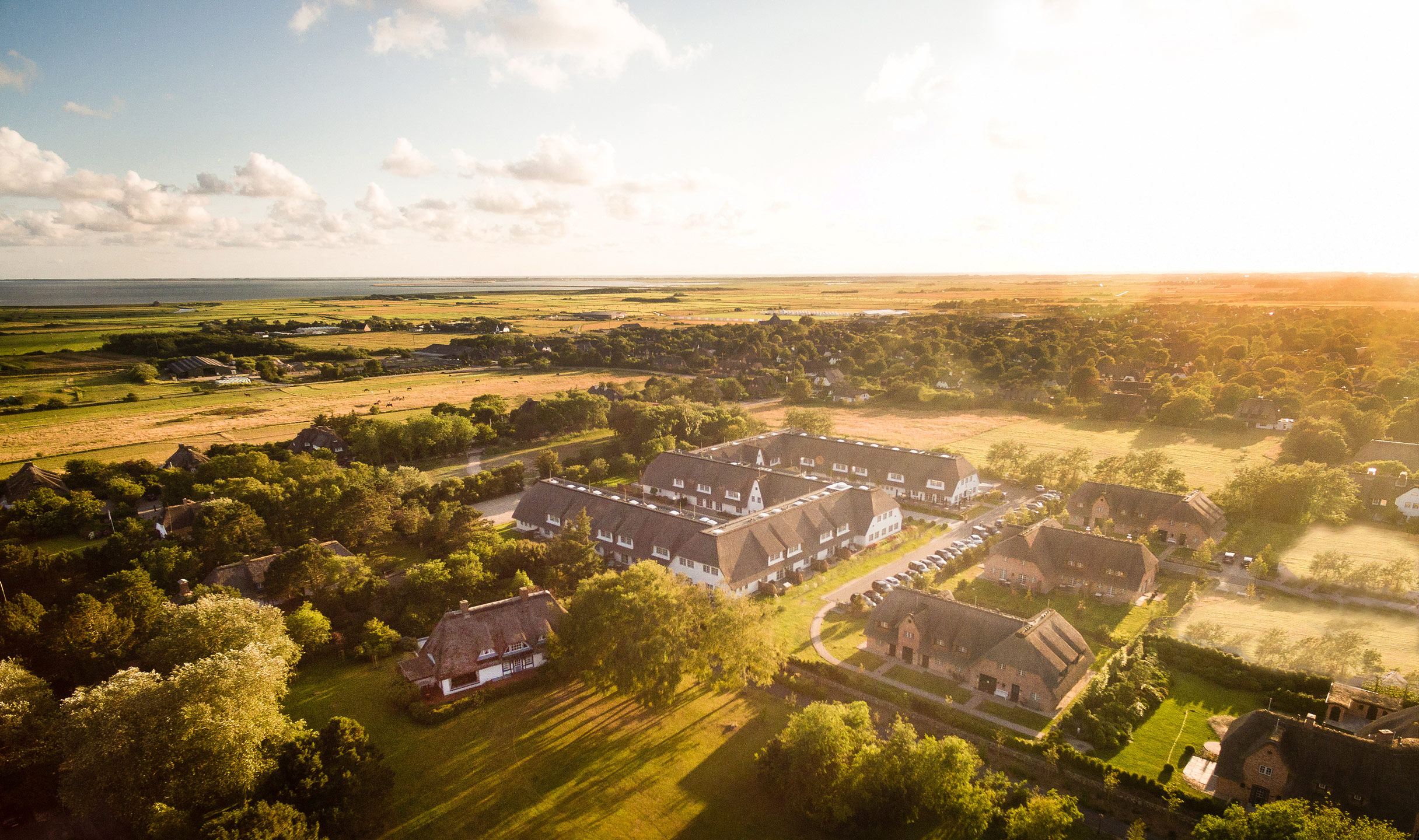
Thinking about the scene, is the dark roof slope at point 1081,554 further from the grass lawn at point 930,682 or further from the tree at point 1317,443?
the tree at point 1317,443

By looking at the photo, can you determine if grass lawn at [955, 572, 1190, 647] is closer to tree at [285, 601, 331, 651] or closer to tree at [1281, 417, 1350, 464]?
tree at [1281, 417, 1350, 464]

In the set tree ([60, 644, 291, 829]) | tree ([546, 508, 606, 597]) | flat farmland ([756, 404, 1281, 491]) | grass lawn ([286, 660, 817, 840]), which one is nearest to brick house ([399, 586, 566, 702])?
grass lawn ([286, 660, 817, 840])

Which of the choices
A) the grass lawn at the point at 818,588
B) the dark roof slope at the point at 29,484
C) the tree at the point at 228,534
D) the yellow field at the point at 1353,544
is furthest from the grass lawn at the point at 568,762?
the yellow field at the point at 1353,544

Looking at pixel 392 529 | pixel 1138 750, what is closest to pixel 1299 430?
pixel 1138 750

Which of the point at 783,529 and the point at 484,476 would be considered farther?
the point at 484,476

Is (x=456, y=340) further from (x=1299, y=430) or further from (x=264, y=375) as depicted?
(x=1299, y=430)

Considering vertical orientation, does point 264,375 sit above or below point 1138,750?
above

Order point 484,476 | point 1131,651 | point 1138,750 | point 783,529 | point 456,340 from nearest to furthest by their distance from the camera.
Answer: point 1138,750, point 1131,651, point 783,529, point 484,476, point 456,340
